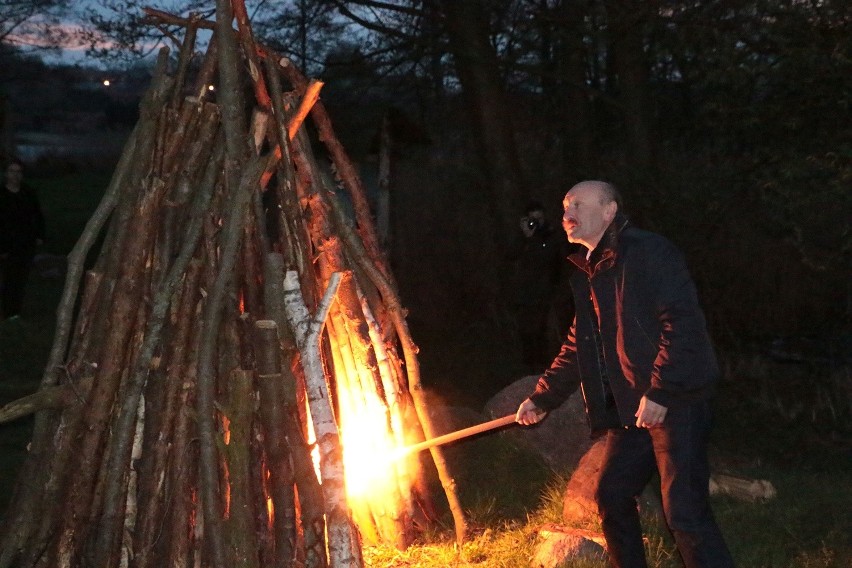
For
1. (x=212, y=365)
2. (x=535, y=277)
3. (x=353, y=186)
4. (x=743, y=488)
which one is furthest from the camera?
(x=535, y=277)

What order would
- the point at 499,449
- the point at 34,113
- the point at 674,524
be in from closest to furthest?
1. the point at 674,524
2. the point at 499,449
3. the point at 34,113

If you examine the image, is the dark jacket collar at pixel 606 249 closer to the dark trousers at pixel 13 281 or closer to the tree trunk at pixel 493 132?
the tree trunk at pixel 493 132

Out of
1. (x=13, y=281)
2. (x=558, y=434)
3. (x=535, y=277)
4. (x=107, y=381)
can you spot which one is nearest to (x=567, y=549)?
(x=107, y=381)

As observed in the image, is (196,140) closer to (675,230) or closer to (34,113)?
(675,230)

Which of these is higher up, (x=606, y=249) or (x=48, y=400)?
(x=606, y=249)

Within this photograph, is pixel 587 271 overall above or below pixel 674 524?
above

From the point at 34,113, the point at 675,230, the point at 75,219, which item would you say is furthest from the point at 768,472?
the point at 34,113

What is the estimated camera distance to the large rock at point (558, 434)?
7195mm

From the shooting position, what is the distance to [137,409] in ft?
15.0

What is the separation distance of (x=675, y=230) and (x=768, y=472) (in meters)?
5.09

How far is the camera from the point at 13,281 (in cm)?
1193

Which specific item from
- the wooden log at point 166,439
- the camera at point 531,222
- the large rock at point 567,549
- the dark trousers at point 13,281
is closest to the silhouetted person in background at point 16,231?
the dark trousers at point 13,281

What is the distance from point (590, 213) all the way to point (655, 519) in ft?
7.01

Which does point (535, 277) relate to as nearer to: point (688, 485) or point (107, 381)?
point (107, 381)
